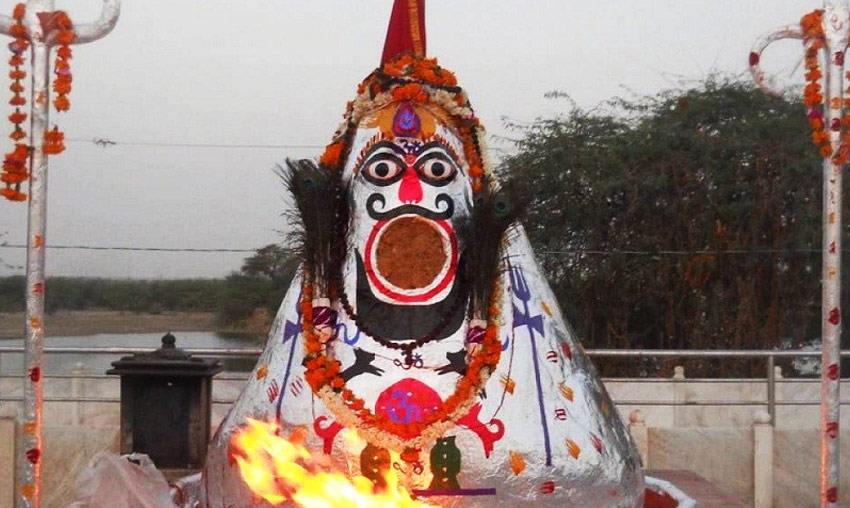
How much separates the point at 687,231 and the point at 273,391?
6585mm

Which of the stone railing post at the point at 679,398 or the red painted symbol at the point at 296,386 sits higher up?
the red painted symbol at the point at 296,386

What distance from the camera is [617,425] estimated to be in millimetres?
Answer: 3830

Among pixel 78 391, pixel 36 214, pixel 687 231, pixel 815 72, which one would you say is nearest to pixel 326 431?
pixel 36 214

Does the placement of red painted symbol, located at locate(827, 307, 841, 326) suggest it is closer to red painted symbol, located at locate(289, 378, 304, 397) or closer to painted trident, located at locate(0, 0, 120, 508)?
red painted symbol, located at locate(289, 378, 304, 397)

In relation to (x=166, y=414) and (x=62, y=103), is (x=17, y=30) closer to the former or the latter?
(x=62, y=103)

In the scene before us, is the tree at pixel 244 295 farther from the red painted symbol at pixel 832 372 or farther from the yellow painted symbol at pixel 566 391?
the yellow painted symbol at pixel 566 391

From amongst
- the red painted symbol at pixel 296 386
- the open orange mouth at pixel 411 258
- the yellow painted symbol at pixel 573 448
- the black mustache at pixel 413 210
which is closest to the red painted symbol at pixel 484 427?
the yellow painted symbol at pixel 573 448

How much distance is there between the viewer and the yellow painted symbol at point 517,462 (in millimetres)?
3426

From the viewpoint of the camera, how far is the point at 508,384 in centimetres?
357

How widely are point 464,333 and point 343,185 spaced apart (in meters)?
0.68

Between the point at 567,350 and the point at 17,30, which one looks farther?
the point at 17,30

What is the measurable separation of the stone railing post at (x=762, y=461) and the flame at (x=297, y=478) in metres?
3.49

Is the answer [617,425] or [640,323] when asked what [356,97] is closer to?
[617,425]

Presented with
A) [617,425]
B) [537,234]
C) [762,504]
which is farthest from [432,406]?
[537,234]
